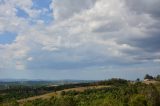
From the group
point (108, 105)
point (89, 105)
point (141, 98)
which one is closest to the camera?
point (108, 105)

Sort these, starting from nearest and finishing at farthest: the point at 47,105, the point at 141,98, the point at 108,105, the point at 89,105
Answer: the point at 108,105 → the point at 141,98 → the point at 89,105 → the point at 47,105

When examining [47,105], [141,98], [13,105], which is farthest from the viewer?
[47,105]

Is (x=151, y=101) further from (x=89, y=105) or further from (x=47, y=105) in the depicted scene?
(x=47, y=105)

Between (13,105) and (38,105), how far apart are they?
31.4 m

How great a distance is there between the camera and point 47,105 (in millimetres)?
185500

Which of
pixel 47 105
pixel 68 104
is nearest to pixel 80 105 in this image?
pixel 47 105

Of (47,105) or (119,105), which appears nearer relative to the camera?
(119,105)

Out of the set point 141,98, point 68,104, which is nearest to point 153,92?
point 141,98

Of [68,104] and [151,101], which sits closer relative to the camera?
[68,104]

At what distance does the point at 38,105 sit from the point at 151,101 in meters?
65.0

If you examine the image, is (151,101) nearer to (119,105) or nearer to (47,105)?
(119,105)

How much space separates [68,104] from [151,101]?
150ft

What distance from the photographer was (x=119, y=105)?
148 metres

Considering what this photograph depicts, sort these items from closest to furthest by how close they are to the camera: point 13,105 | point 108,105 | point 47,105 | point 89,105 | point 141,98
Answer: point 108,105
point 141,98
point 13,105
point 89,105
point 47,105
